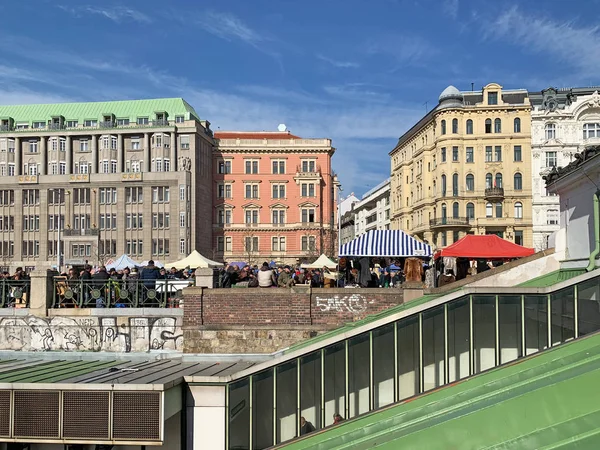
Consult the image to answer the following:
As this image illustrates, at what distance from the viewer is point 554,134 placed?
187ft

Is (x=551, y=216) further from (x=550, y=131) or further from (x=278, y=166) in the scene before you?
(x=278, y=166)

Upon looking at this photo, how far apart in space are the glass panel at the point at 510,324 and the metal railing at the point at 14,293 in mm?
14363

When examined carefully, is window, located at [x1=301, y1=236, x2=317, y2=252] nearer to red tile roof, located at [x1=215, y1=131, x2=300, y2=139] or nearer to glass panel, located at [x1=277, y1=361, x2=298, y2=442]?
red tile roof, located at [x1=215, y1=131, x2=300, y2=139]

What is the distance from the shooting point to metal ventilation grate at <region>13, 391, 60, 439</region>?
39.2ft

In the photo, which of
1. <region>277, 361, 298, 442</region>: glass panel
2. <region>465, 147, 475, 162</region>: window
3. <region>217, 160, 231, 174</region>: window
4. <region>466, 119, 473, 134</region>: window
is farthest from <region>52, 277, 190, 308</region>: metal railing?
<region>217, 160, 231, 174</region>: window

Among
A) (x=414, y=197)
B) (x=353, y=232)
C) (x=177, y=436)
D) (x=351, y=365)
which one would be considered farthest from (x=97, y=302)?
(x=353, y=232)

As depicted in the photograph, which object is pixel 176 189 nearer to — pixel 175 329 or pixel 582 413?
pixel 175 329

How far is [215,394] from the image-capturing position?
13.1m

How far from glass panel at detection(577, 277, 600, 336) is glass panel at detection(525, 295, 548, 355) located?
69 centimetres

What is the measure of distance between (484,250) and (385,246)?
337 cm

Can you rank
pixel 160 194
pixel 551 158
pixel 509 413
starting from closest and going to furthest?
pixel 509 413
pixel 551 158
pixel 160 194

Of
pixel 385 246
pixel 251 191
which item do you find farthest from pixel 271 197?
pixel 385 246

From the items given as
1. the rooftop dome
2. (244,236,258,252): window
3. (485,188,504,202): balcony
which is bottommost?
(244,236,258,252): window

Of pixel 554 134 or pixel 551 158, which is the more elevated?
pixel 554 134
